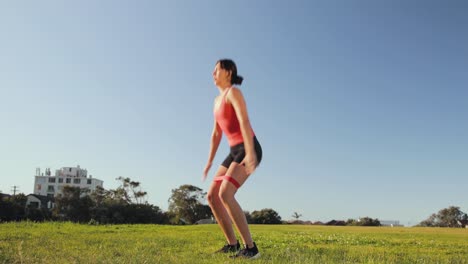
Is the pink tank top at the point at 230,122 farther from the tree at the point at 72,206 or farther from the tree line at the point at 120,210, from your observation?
the tree at the point at 72,206

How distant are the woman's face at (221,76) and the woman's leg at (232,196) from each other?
1.34 meters

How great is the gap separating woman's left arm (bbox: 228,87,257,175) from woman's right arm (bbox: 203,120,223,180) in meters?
0.98

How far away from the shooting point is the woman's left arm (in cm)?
589

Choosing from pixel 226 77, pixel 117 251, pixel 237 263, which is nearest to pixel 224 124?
pixel 226 77

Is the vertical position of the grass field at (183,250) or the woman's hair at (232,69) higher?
the woman's hair at (232,69)

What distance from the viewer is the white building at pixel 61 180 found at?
162 m

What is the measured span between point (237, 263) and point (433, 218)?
111572 mm

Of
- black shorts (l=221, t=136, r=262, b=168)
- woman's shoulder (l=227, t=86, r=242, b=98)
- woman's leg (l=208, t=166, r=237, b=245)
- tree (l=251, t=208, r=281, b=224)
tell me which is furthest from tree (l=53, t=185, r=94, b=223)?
woman's shoulder (l=227, t=86, r=242, b=98)

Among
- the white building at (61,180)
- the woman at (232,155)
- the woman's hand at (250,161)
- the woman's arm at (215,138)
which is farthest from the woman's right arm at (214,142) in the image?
the white building at (61,180)

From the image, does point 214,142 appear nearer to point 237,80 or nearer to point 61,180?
point 237,80

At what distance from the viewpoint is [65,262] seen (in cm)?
538

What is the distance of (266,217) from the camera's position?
6141 cm

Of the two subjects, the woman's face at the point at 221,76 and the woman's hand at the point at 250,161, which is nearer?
the woman's hand at the point at 250,161

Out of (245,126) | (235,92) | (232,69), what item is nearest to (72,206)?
(232,69)
